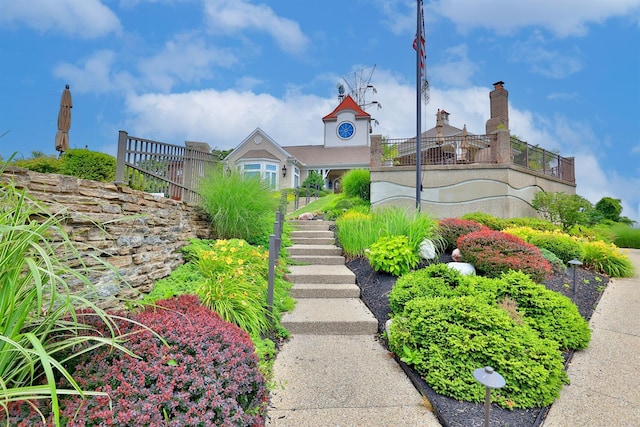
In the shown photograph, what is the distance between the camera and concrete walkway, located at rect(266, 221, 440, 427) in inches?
84.0

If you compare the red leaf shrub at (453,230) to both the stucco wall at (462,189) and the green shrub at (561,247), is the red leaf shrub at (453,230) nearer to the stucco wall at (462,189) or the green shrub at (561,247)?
the green shrub at (561,247)

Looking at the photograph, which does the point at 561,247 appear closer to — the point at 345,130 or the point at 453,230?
the point at 453,230

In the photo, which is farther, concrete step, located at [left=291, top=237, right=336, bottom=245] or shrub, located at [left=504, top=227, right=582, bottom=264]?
concrete step, located at [left=291, top=237, right=336, bottom=245]

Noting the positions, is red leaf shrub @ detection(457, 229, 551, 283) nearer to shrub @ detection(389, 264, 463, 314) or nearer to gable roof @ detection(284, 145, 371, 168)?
shrub @ detection(389, 264, 463, 314)

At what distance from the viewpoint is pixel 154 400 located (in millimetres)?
1401

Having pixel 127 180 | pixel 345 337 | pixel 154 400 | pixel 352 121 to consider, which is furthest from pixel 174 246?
pixel 352 121

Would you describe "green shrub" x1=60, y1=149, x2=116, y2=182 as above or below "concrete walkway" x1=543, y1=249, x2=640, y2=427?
above

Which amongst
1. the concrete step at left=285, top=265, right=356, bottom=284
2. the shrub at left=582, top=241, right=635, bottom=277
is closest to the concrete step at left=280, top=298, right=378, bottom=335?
the concrete step at left=285, top=265, right=356, bottom=284

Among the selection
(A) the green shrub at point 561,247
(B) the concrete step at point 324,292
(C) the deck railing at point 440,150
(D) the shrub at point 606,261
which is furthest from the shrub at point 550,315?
(C) the deck railing at point 440,150

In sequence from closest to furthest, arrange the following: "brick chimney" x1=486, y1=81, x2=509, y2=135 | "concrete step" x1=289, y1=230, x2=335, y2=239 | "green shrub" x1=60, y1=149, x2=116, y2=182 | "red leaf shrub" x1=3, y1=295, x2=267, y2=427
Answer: "red leaf shrub" x1=3, y1=295, x2=267, y2=427
"green shrub" x1=60, y1=149, x2=116, y2=182
"concrete step" x1=289, y1=230, x2=335, y2=239
"brick chimney" x1=486, y1=81, x2=509, y2=135

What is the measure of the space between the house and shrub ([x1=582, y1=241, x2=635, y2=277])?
15.2 meters

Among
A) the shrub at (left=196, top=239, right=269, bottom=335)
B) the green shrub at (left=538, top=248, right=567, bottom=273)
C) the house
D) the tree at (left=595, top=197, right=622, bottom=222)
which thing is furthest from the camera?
the house

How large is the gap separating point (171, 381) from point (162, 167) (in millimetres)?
4128

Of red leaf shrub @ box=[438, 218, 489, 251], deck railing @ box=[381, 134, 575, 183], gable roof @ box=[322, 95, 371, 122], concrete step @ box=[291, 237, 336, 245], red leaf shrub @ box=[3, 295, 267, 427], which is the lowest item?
red leaf shrub @ box=[3, 295, 267, 427]
